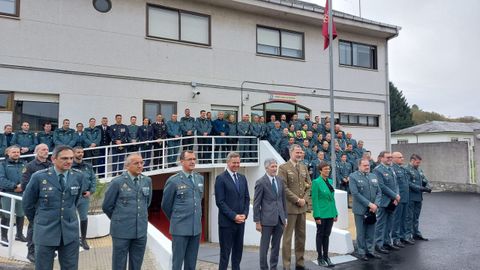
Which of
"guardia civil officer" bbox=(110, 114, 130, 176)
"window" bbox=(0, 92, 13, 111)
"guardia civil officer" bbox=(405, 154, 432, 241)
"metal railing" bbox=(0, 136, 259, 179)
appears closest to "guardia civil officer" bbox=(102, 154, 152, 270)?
"metal railing" bbox=(0, 136, 259, 179)

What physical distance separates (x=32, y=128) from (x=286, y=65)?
933 cm

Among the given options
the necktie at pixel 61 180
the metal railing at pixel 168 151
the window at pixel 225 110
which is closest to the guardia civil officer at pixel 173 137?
the metal railing at pixel 168 151

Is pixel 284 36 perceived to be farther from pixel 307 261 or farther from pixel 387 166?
pixel 307 261

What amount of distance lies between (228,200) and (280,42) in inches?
433

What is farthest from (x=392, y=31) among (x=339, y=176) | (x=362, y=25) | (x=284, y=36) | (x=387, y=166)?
(x=387, y=166)

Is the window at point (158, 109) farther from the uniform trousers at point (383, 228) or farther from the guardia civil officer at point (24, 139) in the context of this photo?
the uniform trousers at point (383, 228)

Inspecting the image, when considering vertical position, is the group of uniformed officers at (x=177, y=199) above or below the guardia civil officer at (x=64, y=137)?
below

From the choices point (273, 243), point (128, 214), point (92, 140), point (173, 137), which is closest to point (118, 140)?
point (92, 140)

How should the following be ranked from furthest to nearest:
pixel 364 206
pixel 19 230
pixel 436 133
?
pixel 436 133, pixel 364 206, pixel 19 230

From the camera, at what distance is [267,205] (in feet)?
20.3

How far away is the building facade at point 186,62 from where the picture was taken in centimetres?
1112

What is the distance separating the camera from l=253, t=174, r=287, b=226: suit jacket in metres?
6.16

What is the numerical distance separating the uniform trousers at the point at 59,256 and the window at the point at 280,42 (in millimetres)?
11897

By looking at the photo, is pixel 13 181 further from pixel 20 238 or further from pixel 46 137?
pixel 46 137
